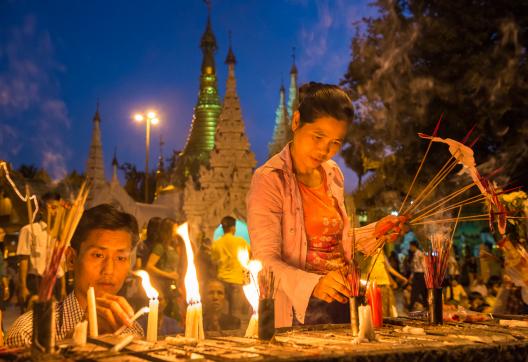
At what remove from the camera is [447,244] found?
10.3 ft

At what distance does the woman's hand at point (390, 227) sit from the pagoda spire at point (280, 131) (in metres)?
41.3

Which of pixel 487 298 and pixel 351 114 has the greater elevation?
pixel 351 114

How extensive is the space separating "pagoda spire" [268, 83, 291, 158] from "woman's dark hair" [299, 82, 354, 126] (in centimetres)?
4099

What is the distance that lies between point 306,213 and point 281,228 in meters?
0.19

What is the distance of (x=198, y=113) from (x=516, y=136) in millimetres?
30205

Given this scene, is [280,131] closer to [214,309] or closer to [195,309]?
[214,309]

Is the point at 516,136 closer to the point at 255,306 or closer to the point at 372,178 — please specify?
the point at 372,178

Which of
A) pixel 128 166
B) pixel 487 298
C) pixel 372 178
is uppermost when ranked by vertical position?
pixel 128 166

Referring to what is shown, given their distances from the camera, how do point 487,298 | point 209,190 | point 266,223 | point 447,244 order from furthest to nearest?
point 209,190
point 487,298
point 266,223
point 447,244

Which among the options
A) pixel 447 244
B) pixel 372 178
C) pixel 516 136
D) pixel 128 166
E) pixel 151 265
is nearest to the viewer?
pixel 447 244

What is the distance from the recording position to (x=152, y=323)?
2285 mm

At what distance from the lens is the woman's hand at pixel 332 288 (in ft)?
9.30

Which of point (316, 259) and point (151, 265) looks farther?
point (151, 265)

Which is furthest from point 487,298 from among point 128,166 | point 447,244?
point 128,166
